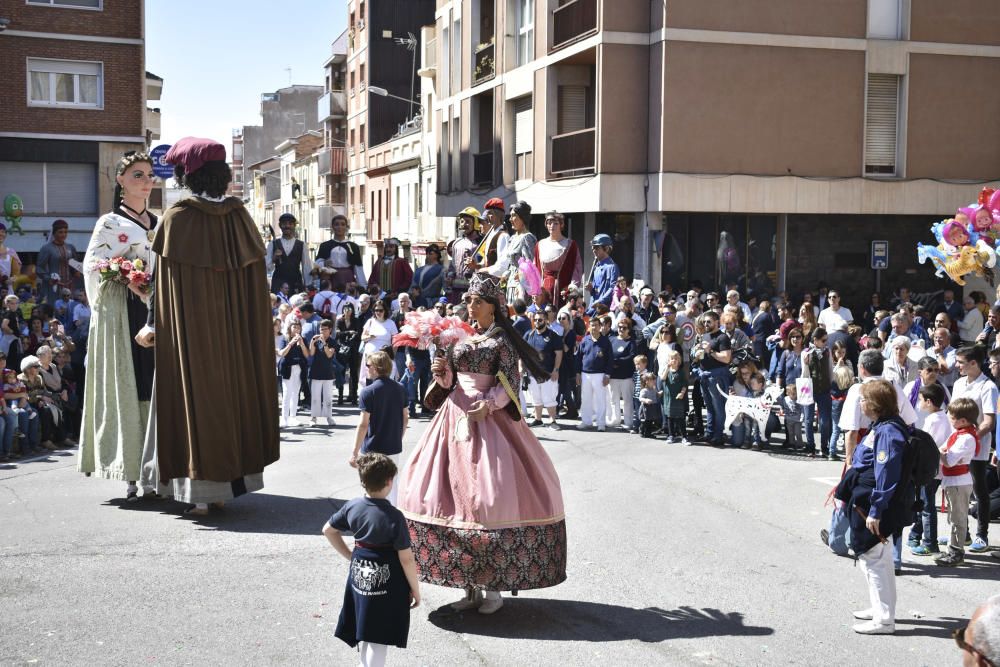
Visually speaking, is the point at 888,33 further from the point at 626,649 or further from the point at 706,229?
the point at 626,649

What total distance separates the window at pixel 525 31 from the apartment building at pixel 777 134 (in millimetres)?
2070

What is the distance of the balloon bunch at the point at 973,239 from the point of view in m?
12.7

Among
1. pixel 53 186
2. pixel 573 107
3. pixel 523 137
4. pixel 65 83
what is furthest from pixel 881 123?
pixel 53 186

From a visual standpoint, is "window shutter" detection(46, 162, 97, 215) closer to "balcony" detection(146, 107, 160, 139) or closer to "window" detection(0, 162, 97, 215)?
"window" detection(0, 162, 97, 215)

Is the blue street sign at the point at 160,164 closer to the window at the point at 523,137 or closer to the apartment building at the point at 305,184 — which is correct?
the window at the point at 523,137

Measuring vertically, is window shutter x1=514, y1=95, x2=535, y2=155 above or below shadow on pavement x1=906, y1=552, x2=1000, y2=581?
above

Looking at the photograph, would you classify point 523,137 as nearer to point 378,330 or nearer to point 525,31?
point 525,31

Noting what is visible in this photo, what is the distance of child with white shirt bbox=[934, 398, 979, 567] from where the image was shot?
29.6 feet

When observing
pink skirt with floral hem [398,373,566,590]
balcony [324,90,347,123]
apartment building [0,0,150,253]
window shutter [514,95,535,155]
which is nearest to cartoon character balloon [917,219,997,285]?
pink skirt with floral hem [398,373,566,590]

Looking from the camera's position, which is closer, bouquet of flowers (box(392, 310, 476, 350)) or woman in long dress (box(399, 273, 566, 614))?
woman in long dress (box(399, 273, 566, 614))

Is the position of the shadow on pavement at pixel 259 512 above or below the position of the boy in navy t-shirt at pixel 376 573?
below

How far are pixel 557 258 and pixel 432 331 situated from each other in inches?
290

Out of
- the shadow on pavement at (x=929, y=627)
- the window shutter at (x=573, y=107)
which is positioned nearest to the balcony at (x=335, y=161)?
the window shutter at (x=573, y=107)

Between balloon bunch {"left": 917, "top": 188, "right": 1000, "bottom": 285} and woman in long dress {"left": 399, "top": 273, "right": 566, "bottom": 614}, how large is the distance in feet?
24.3
